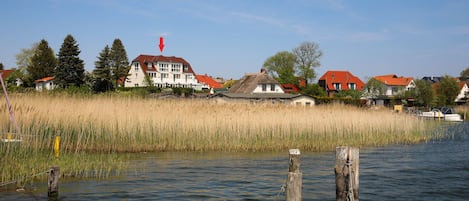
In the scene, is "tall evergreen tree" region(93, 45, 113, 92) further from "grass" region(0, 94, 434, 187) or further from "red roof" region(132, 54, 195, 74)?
"grass" region(0, 94, 434, 187)

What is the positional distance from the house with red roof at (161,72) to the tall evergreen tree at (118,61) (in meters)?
2.43

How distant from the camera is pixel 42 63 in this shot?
9462 centimetres

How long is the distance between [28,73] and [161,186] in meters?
95.1

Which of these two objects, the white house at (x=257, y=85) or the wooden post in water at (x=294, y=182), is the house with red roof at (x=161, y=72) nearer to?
the white house at (x=257, y=85)

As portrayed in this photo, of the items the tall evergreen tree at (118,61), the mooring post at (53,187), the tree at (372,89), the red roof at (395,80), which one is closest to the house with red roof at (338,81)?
the red roof at (395,80)

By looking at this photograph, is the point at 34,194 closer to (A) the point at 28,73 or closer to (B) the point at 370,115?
(B) the point at 370,115

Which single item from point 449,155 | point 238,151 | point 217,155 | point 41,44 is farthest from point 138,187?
point 41,44

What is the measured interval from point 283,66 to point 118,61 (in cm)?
3698

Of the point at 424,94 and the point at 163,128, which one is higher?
the point at 424,94

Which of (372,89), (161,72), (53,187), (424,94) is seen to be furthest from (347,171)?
(161,72)

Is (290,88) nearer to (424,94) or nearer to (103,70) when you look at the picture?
(424,94)

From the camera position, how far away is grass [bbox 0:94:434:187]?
48.0 feet

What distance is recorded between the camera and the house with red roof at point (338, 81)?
317 ft

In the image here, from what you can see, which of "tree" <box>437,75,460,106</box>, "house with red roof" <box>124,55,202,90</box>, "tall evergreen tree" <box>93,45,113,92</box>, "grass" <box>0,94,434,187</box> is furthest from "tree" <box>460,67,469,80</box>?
"grass" <box>0,94,434,187</box>
